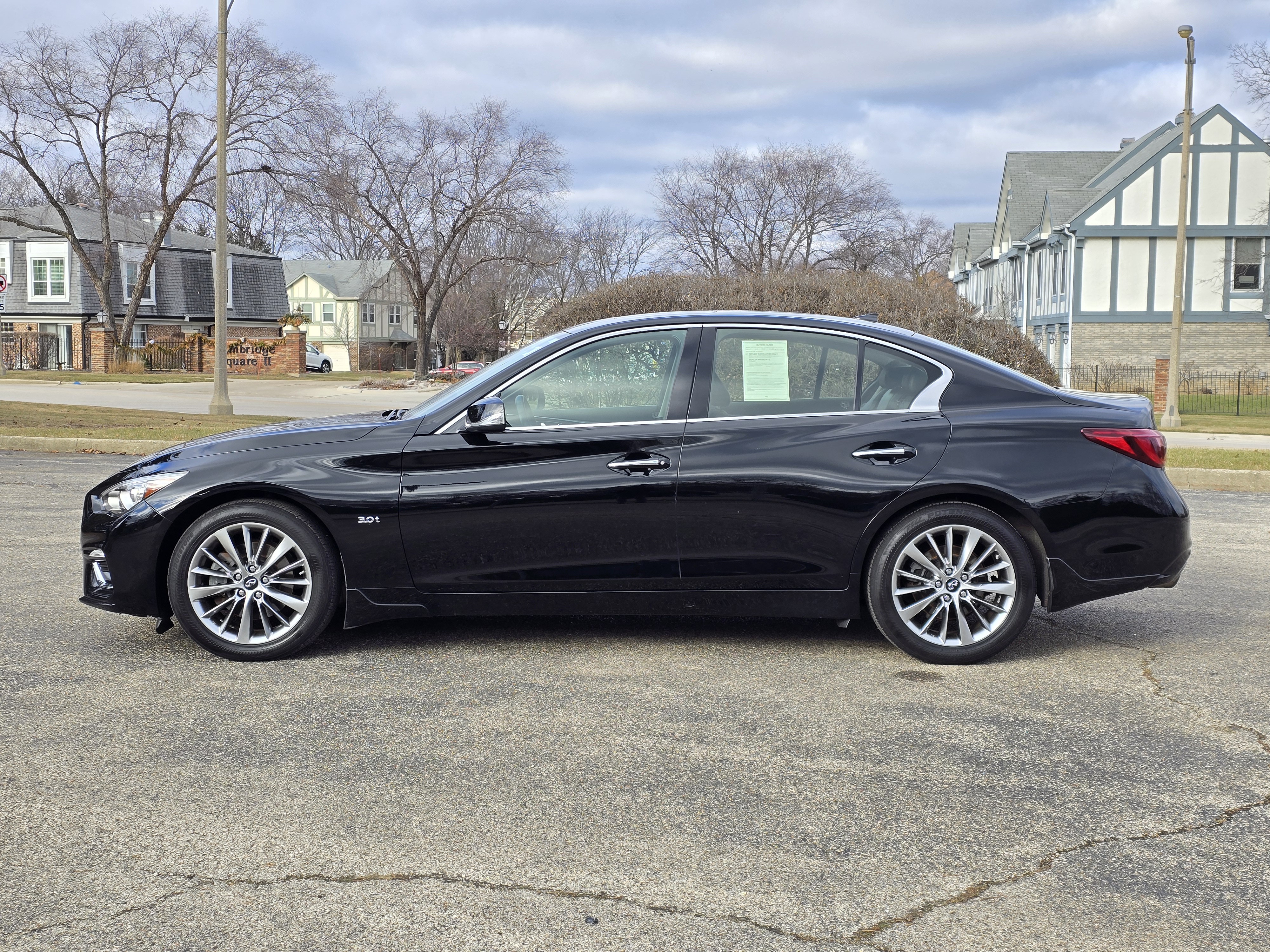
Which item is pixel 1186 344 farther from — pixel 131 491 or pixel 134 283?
pixel 134 283

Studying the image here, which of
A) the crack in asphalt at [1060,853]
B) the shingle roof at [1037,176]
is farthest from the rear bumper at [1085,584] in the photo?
the shingle roof at [1037,176]

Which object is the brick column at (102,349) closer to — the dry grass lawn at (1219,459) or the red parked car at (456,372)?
the red parked car at (456,372)

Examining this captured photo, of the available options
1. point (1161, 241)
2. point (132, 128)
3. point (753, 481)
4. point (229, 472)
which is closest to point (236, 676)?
point (229, 472)

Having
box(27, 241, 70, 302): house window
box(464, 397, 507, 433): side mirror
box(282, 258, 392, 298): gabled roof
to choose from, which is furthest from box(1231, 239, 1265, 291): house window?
box(282, 258, 392, 298): gabled roof

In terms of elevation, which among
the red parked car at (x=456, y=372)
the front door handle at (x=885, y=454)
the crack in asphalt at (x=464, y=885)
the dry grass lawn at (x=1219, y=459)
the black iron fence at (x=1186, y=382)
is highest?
the red parked car at (x=456, y=372)

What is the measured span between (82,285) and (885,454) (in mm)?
58779

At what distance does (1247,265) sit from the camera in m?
41.8

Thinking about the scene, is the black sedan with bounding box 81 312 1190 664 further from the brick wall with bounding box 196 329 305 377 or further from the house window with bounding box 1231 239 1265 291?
the brick wall with bounding box 196 329 305 377

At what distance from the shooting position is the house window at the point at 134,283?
57688 mm

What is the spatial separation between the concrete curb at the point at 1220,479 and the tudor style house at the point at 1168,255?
95.6 ft

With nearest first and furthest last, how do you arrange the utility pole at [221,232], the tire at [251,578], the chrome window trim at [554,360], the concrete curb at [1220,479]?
the tire at [251,578] → the chrome window trim at [554,360] → the concrete curb at [1220,479] → the utility pole at [221,232]

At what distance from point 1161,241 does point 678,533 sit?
138 ft

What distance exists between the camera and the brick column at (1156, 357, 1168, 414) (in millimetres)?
27906

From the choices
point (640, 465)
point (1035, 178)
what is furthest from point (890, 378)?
point (1035, 178)
